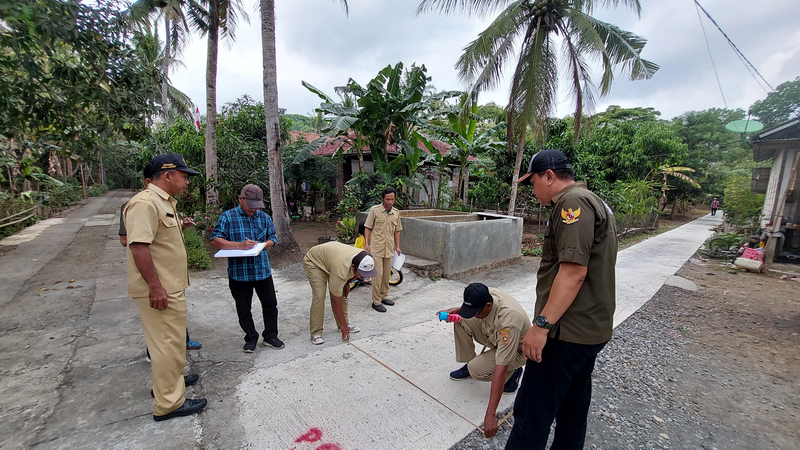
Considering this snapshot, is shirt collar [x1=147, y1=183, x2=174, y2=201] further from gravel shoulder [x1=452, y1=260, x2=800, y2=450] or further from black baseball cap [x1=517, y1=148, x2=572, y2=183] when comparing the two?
gravel shoulder [x1=452, y1=260, x2=800, y2=450]

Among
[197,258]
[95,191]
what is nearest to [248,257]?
[197,258]

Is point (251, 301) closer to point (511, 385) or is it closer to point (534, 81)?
point (511, 385)

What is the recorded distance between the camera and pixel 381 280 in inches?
184

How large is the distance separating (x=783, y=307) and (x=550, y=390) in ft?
21.2

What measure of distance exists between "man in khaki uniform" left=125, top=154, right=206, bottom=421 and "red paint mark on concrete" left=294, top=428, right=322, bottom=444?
81 centimetres

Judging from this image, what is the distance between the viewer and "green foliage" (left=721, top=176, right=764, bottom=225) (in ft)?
34.0

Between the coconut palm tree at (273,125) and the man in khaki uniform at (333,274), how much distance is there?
3.67 meters

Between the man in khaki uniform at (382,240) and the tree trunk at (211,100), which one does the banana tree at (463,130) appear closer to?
the man in khaki uniform at (382,240)

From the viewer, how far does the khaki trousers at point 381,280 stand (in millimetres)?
4613

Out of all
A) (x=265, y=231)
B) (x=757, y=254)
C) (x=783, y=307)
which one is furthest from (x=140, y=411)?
(x=757, y=254)

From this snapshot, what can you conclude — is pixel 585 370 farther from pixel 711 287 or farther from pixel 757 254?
pixel 757 254

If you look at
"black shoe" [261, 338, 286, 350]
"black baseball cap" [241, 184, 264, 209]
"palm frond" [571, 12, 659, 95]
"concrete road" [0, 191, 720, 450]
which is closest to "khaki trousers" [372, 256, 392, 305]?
"concrete road" [0, 191, 720, 450]

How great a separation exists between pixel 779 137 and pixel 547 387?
10.5m

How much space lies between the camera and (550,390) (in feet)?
5.81
